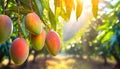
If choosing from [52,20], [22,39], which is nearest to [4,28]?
[22,39]

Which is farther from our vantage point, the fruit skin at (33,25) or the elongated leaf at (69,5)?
the elongated leaf at (69,5)

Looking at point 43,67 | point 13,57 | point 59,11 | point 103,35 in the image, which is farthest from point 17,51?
point 43,67

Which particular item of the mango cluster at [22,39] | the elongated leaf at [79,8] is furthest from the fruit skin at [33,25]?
the elongated leaf at [79,8]

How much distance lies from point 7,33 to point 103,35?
11.7 feet

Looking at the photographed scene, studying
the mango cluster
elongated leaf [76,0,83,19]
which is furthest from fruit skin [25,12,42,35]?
elongated leaf [76,0,83,19]

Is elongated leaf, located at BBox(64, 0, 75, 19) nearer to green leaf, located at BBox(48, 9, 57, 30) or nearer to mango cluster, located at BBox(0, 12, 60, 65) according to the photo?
green leaf, located at BBox(48, 9, 57, 30)

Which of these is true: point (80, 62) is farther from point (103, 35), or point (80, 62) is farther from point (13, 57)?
point (13, 57)

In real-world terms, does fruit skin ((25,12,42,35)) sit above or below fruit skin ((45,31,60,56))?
above

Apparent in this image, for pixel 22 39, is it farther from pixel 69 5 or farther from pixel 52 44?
pixel 69 5

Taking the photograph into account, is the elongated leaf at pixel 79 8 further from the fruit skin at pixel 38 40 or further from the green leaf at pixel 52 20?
the fruit skin at pixel 38 40

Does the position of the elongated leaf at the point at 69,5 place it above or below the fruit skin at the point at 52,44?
above

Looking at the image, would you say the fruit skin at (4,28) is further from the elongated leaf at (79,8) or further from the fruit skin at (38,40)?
the elongated leaf at (79,8)

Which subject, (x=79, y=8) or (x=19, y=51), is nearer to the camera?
(x=19, y=51)

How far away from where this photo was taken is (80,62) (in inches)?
673
